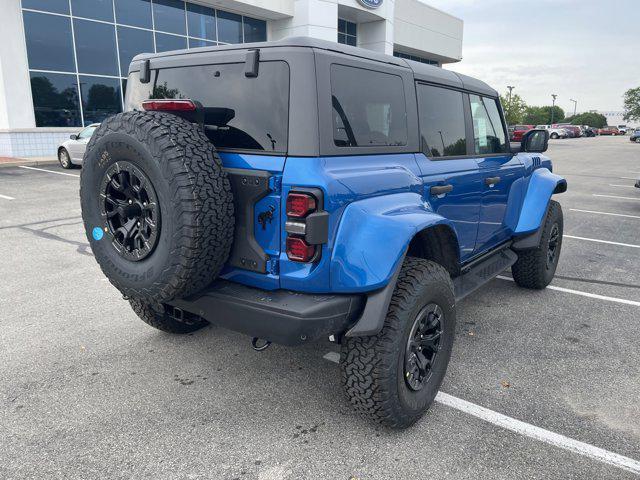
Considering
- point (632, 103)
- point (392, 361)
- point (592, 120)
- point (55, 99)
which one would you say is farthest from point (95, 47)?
point (592, 120)

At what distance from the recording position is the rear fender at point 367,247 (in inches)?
97.1

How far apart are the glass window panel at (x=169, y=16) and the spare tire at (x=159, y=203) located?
63.6ft

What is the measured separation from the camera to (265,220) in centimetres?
254

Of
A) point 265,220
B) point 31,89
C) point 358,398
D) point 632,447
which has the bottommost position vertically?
point 632,447

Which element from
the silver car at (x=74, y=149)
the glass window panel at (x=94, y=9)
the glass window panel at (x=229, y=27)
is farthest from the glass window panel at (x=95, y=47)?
the glass window panel at (x=229, y=27)

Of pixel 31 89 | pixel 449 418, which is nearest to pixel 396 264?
pixel 449 418

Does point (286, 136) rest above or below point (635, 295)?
above

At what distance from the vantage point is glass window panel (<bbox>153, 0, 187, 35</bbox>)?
64.1ft

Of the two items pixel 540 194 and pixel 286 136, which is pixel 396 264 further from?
pixel 540 194

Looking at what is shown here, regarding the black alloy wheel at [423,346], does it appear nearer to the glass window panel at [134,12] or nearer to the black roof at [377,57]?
the black roof at [377,57]

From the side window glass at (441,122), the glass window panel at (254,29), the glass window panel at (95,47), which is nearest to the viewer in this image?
the side window glass at (441,122)

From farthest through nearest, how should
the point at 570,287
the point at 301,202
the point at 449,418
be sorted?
the point at 570,287 < the point at 449,418 < the point at 301,202

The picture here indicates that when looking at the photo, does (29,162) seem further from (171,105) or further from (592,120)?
(592,120)

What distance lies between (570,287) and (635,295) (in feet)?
1.92
